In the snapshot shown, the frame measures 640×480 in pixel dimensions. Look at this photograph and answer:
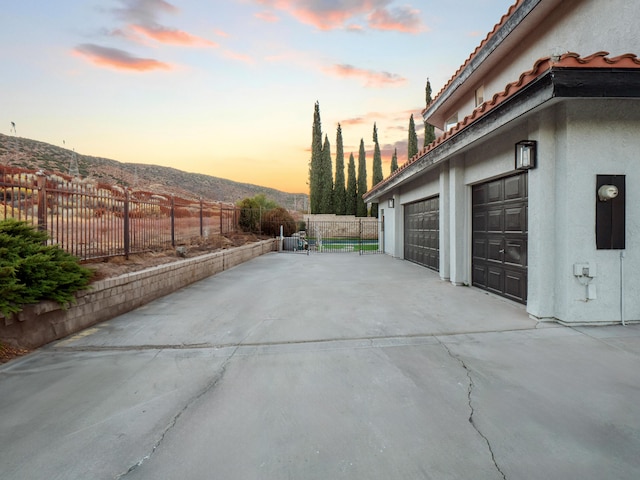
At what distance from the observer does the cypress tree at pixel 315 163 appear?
131ft

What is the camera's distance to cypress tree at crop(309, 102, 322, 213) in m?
40.0

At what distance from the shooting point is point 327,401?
2.71 meters

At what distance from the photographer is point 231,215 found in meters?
15.8

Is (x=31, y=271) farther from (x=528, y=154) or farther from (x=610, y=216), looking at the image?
(x=610, y=216)

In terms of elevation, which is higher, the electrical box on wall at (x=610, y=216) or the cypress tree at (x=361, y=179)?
the cypress tree at (x=361, y=179)

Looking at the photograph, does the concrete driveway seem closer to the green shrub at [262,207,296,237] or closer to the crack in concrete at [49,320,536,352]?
the crack in concrete at [49,320,536,352]

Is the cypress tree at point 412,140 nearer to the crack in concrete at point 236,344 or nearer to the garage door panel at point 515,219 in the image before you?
the garage door panel at point 515,219

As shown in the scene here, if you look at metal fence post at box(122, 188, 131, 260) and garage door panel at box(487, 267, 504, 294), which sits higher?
metal fence post at box(122, 188, 131, 260)

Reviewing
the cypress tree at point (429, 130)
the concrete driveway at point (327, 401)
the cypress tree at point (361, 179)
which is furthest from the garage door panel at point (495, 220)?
the cypress tree at point (361, 179)

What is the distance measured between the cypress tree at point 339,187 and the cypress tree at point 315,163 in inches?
104

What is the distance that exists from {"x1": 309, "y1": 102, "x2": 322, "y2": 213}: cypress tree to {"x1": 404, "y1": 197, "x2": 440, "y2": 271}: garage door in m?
26.5

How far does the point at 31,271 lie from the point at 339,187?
128ft

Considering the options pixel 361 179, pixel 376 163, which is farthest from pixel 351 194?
pixel 376 163

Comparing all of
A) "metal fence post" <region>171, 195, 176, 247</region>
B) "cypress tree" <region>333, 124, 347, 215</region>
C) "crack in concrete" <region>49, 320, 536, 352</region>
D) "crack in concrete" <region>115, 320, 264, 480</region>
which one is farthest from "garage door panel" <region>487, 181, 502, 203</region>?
"cypress tree" <region>333, 124, 347, 215</region>
